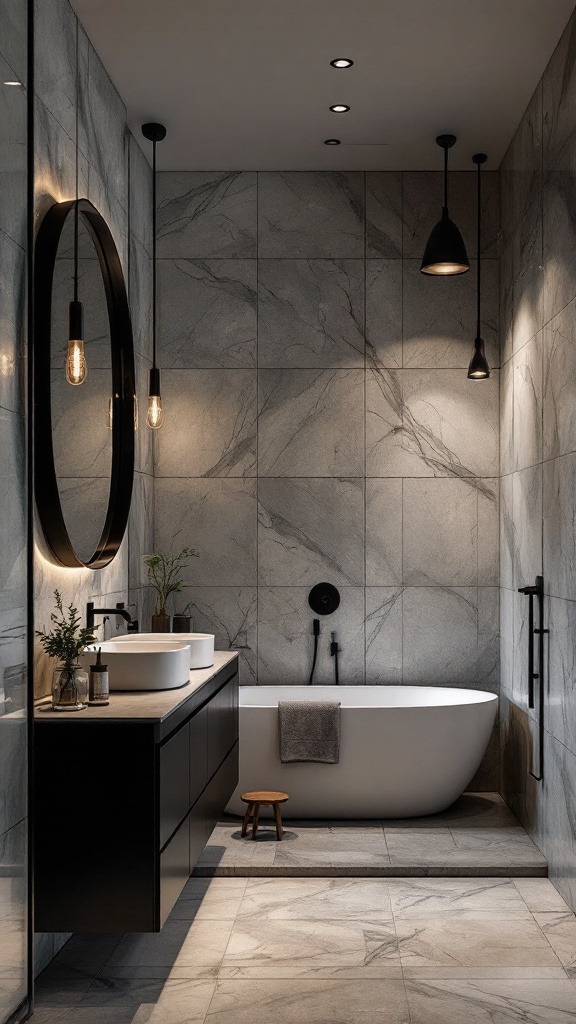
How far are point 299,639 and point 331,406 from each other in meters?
1.23

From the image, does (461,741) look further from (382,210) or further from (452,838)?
(382,210)

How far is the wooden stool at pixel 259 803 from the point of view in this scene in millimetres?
4523

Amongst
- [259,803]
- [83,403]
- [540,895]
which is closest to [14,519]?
Result: [83,403]

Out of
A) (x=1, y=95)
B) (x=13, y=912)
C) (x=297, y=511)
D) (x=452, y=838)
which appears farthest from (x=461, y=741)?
(x=1, y=95)

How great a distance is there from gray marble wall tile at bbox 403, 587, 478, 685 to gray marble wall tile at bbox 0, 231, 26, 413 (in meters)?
3.18

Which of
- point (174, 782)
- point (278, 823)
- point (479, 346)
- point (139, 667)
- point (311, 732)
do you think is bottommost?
point (278, 823)

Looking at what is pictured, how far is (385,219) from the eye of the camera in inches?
218

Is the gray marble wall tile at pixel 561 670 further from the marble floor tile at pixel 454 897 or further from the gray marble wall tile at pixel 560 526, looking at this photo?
the marble floor tile at pixel 454 897

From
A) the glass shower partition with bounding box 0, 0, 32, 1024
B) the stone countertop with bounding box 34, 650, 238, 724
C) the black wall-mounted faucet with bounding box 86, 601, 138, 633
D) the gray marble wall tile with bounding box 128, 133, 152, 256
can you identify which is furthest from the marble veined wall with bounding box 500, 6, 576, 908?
the glass shower partition with bounding box 0, 0, 32, 1024

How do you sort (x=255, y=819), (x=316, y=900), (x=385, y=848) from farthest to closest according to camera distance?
(x=255, y=819) < (x=385, y=848) < (x=316, y=900)

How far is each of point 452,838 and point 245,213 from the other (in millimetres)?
3294

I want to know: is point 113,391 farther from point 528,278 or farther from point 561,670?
point 561,670

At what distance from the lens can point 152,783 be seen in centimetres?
281

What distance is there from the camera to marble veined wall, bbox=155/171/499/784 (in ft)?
18.0
